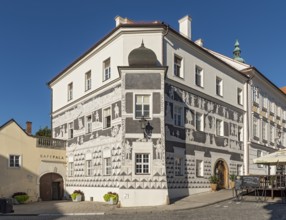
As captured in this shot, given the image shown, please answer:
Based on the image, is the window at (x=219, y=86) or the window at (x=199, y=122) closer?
the window at (x=199, y=122)

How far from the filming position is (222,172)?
27.5 m

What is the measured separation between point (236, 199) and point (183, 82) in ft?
27.0

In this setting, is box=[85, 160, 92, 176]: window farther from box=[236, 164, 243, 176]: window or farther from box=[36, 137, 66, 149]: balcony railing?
box=[236, 164, 243, 176]: window

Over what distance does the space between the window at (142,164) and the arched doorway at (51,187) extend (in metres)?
10.7

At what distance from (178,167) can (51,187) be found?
11270mm

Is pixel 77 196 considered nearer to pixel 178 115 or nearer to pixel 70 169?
pixel 70 169

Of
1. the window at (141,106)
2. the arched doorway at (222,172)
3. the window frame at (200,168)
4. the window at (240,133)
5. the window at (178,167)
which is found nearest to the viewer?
the window at (141,106)

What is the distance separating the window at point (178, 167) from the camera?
73.2 ft

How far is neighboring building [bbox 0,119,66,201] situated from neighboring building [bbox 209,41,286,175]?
608 inches

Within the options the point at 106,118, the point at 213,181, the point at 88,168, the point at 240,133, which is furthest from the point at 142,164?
the point at 240,133

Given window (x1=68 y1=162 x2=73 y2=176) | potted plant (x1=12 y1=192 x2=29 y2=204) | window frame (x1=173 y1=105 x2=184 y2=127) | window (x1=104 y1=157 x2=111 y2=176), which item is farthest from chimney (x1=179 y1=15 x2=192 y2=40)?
potted plant (x1=12 y1=192 x2=29 y2=204)

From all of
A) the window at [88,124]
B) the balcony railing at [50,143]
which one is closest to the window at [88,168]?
the window at [88,124]

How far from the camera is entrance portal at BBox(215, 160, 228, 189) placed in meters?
26.7

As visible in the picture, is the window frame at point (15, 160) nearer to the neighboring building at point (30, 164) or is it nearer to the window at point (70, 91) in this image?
the neighboring building at point (30, 164)
